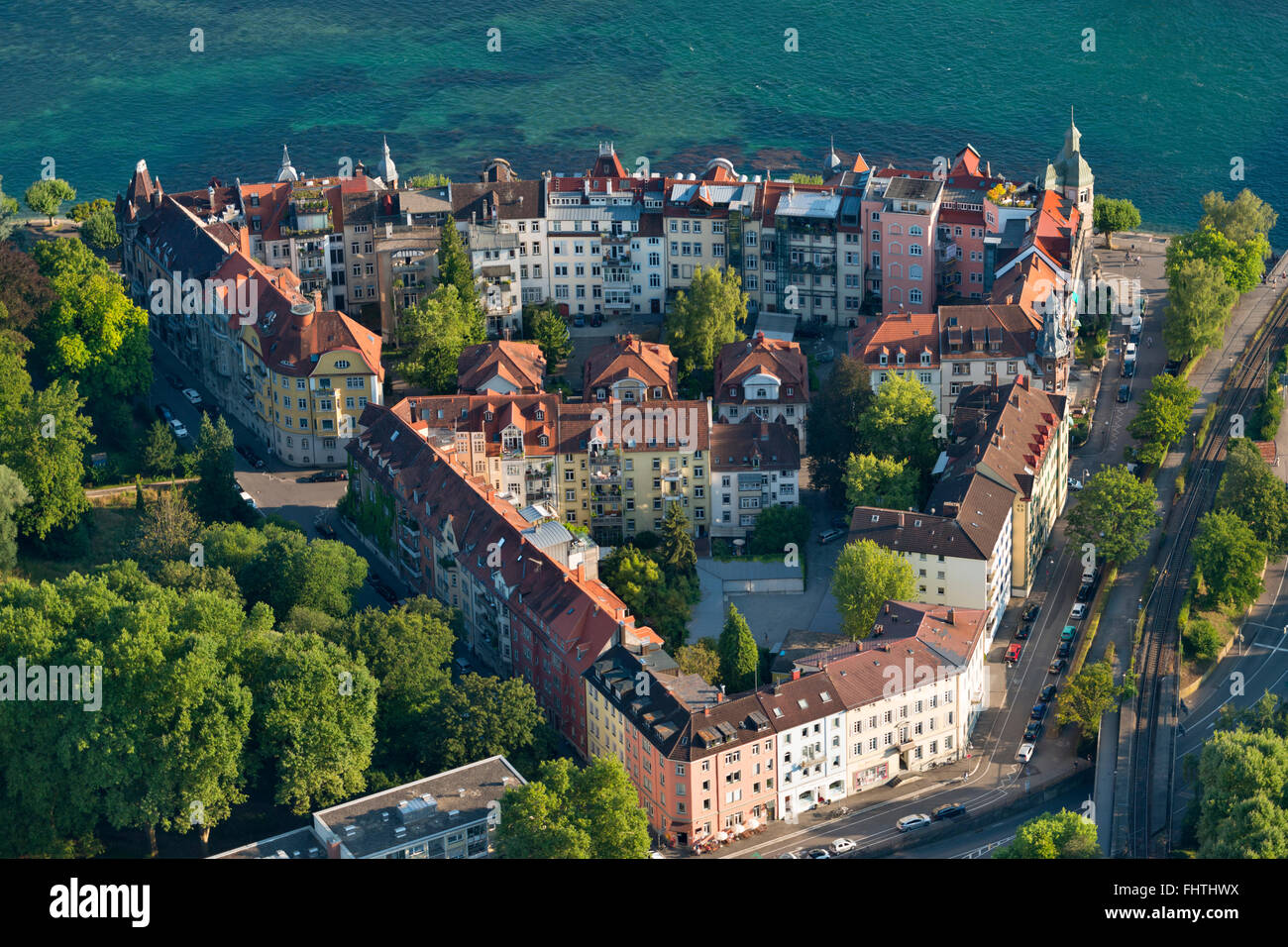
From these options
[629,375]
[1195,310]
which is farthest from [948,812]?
[1195,310]

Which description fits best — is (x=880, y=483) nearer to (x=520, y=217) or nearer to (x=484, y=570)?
(x=484, y=570)

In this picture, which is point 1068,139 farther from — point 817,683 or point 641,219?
point 817,683

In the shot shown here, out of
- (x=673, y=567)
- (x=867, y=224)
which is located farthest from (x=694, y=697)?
(x=867, y=224)

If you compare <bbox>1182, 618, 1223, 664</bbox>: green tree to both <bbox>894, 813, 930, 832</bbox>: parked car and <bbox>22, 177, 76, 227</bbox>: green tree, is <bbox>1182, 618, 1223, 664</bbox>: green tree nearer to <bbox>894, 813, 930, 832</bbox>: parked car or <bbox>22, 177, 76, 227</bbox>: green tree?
<bbox>894, 813, 930, 832</bbox>: parked car

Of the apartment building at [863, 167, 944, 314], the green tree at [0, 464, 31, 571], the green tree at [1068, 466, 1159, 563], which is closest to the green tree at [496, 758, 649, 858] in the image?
the green tree at [1068, 466, 1159, 563]

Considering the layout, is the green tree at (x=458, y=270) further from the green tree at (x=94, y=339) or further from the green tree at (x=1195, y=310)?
the green tree at (x=1195, y=310)

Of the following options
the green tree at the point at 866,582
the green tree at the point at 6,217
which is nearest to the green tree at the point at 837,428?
the green tree at the point at 866,582

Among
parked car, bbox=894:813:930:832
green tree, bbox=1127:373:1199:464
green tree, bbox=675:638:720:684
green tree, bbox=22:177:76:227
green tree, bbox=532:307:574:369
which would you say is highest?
green tree, bbox=22:177:76:227
